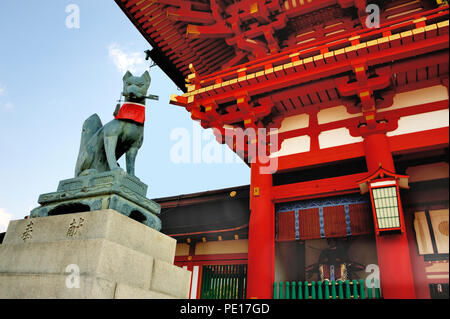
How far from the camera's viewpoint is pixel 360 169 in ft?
23.9

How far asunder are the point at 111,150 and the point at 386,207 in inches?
173

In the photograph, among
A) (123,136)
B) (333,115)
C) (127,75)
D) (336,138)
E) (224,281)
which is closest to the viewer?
(123,136)

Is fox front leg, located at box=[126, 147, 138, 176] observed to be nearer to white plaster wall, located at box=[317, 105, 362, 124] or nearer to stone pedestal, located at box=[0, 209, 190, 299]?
stone pedestal, located at box=[0, 209, 190, 299]

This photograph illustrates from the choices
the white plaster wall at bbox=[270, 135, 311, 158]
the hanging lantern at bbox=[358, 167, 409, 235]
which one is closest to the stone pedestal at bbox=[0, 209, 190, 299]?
the hanging lantern at bbox=[358, 167, 409, 235]

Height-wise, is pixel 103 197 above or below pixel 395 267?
above

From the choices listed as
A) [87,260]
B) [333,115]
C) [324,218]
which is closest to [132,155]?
[87,260]

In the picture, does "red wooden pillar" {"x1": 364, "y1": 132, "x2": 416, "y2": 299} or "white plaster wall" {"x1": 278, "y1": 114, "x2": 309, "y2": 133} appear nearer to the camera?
"red wooden pillar" {"x1": 364, "y1": 132, "x2": 416, "y2": 299}

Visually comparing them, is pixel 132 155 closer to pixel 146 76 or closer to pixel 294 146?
pixel 146 76

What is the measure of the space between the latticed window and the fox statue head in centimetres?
409

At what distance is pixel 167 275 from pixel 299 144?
402 cm

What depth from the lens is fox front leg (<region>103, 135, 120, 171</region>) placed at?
4754 mm

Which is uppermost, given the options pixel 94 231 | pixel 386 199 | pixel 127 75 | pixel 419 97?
pixel 419 97

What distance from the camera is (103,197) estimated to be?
14.4ft
